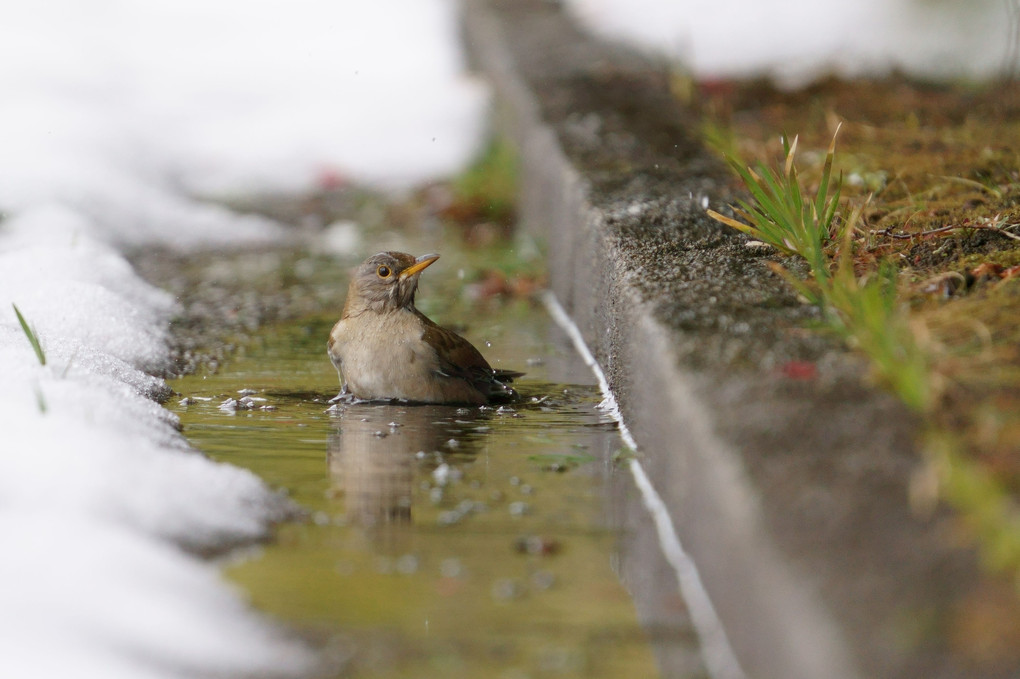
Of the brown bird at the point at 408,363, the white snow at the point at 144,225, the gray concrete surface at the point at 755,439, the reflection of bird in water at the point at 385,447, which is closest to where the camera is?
the gray concrete surface at the point at 755,439

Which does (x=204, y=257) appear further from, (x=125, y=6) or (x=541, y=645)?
(x=125, y=6)

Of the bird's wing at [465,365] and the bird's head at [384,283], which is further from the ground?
the bird's head at [384,283]

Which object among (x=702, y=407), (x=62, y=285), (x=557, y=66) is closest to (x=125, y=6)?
(x=557, y=66)

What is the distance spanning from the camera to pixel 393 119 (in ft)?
31.3

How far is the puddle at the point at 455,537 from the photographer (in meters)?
2.32

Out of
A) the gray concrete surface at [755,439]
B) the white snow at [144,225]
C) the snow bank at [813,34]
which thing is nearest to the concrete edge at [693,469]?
the gray concrete surface at [755,439]

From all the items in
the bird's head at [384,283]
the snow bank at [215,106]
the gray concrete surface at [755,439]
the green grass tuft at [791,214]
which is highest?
the snow bank at [215,106]

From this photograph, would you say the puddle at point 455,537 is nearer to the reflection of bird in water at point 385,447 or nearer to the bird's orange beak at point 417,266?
the reflection of bird in water at point 385,447

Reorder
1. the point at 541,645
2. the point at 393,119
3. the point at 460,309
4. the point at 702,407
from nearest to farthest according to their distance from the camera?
1. the point at 541,645
2. the point at 702,407
3. the point at 460,309
4. the point at 393,119

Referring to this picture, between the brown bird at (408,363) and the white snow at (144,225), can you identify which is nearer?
the white snow at (144,225)

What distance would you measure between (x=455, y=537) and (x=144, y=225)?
4.40 metres

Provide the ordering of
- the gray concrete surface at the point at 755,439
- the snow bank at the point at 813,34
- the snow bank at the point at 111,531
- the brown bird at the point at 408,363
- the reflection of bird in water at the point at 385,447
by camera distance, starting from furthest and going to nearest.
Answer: the snow bank at the point at 813,34
the brown bird at the point at 408,363
the reflection of bird in water at the point at 385,447
the snow bank at the point at 111,531
the gray concrete surface at the point at 755,439

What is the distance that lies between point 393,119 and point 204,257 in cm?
354

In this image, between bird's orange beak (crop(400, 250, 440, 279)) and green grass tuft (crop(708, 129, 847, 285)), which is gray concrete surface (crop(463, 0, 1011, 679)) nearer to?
green grass tuft (crop(708, 129, 847, 285))
